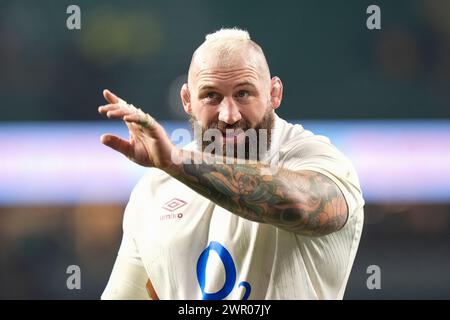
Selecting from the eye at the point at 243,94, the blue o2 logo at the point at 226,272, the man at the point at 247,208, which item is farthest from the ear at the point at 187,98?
the blue o2 logo at the point at 226,272

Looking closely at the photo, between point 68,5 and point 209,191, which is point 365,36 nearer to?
point 68,5

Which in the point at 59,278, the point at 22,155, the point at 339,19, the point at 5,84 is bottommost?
the point at 59,278

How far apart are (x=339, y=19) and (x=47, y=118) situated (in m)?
2.22

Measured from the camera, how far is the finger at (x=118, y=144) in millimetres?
2148

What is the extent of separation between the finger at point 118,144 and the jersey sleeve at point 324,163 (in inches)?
23.6

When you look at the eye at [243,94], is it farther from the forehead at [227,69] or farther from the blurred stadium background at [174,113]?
the blurred stadium background at [174,113]

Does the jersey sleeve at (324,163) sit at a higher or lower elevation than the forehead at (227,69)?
lower

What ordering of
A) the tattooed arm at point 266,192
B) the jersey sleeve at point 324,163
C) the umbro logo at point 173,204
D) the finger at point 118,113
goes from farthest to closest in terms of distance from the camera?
the umbro logo at point 173,204 → the jersey sleeve at point 324,163 → the tattooed arm at point 266,192 → the finger at point 118,113

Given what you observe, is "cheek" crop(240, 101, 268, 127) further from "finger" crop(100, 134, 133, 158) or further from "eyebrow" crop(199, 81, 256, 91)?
"finger" crop(100, 134, 133, 158)

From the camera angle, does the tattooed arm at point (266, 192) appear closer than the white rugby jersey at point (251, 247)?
Yes

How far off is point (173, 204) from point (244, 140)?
34cm

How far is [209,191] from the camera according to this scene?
90.6 inches

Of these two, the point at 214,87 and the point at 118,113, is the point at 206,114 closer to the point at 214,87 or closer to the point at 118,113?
the point at 214,87
